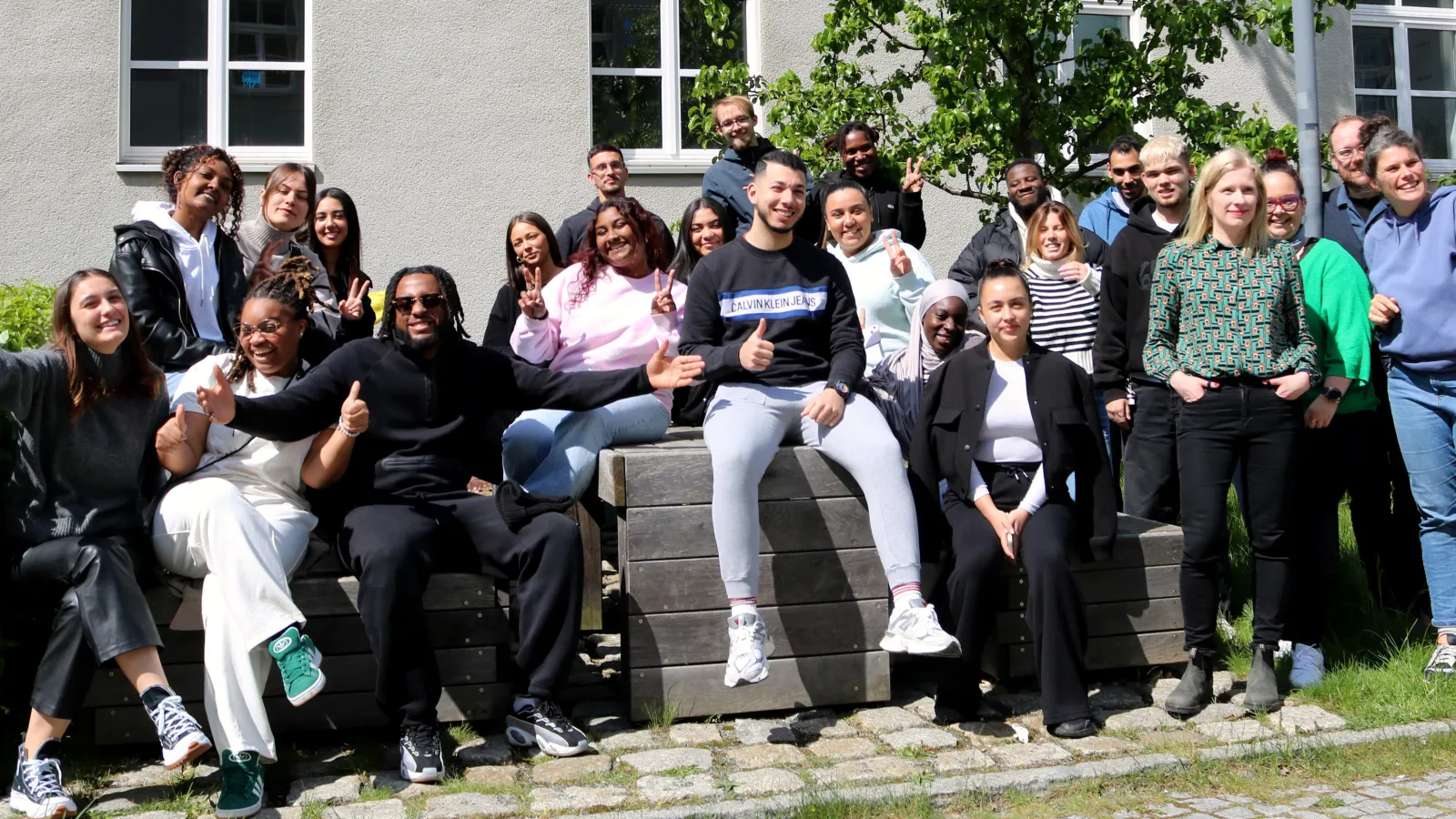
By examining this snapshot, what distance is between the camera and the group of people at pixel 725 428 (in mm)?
4633

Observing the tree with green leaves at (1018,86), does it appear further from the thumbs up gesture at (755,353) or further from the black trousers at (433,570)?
the black trousers at (433,570)

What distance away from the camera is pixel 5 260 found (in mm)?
10555

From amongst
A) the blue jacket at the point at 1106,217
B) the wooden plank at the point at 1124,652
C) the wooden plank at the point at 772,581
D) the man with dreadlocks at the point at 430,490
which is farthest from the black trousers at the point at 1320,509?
the man with dreadlocks at the point at 430,490

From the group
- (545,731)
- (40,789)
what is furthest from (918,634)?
(40,789)

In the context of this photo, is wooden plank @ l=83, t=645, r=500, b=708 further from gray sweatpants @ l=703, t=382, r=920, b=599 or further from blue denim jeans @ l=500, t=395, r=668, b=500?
gray sweatpants @ l=703, t=382, r=920, b=599

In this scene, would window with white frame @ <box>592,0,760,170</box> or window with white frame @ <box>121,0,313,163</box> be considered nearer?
window with white frame @ <box>121,0,313,163</box>

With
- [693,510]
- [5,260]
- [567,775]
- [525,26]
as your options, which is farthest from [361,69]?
[567,775]

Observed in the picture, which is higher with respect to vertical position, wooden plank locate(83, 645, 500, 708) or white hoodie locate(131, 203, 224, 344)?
white hoodie locate(131, 203, 224, 344)

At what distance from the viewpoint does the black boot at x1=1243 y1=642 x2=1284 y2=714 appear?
516cm

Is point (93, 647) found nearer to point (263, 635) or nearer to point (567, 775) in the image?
point (263, 635)

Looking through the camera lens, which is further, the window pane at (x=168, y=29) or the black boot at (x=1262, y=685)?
the window pane at (x=168, y=29)

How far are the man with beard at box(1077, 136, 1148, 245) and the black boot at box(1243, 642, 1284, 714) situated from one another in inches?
96.9

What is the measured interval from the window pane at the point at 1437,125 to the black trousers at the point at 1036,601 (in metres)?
9.95

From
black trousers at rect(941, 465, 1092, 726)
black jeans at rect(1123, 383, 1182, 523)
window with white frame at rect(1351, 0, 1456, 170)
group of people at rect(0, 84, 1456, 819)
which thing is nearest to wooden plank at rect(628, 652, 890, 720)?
group of people at rect(0, 84, 1456, 819)
